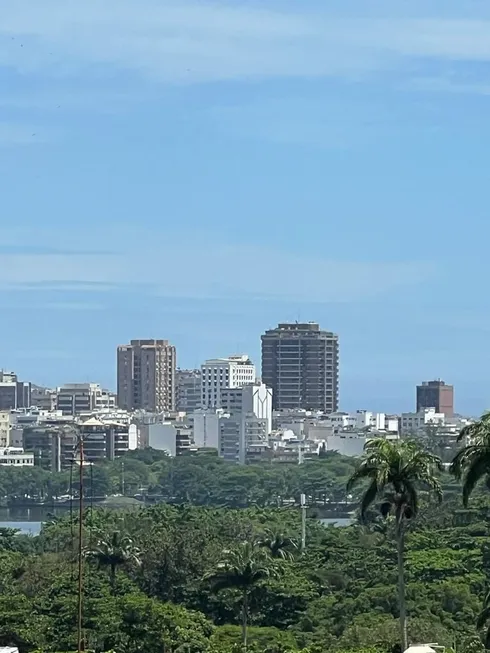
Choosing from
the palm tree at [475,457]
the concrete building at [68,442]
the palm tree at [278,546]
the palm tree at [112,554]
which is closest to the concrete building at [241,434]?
the concrete building at [68,442]

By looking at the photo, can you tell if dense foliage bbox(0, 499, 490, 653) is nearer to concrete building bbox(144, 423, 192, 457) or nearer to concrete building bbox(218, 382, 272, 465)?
concrete building bbox(144, 423, 192, 457)

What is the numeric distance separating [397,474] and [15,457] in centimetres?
12836

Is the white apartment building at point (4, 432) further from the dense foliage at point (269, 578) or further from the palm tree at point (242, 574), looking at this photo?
the palm tree at point (242, 574)

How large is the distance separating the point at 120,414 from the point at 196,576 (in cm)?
12786

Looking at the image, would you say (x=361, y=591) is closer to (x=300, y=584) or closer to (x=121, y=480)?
(x=300, y=584)

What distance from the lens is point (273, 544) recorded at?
193 feet

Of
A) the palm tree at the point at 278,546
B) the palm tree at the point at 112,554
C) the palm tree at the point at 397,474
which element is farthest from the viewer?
the palm tree at the point at 278,546

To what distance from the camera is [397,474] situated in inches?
1353

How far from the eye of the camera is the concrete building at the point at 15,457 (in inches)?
6196

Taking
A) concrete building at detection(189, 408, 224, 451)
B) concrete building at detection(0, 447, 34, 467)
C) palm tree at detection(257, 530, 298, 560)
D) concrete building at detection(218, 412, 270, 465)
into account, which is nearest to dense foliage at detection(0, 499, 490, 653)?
palm tree at detection(257, 530, 298, 560)

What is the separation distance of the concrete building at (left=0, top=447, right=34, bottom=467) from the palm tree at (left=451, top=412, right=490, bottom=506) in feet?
417

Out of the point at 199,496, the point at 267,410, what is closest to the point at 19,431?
the point at 267,410

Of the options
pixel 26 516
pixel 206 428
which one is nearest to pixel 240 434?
pixel 206 428

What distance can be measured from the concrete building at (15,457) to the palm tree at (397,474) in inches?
4782
